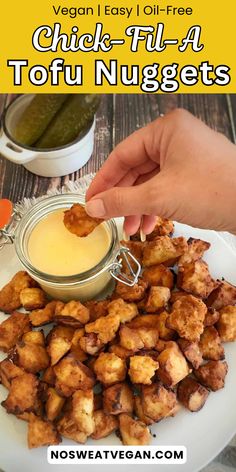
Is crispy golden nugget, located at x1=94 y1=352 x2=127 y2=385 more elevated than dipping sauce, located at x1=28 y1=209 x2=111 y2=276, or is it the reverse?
dipping sauce, located at x1=28 y1=209 x2=111 y2=276

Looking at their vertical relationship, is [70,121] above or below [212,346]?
above

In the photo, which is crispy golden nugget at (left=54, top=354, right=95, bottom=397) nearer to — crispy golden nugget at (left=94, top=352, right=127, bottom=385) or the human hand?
crispy golden nugget at (left=94, top=352, right=127, bottom=385)

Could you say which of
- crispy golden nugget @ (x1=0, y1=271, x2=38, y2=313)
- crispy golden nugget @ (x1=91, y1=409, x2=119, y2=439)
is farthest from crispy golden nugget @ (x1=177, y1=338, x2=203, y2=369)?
crispy golden nugget @ (x1=0, y1=271, x2=38, y2=313)

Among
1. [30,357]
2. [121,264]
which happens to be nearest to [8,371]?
[30,357]

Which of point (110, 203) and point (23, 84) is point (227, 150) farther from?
Result: point (23, 84)

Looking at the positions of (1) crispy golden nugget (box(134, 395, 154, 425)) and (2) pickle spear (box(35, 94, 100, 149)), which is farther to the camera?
(2) pickle spear (box(35, 94, 100, 149))

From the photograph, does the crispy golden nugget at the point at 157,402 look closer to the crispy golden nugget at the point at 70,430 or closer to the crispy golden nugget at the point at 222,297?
the crispy golden nugget at the point at 70,430

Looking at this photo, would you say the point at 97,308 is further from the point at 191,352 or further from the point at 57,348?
the point at 191,352
